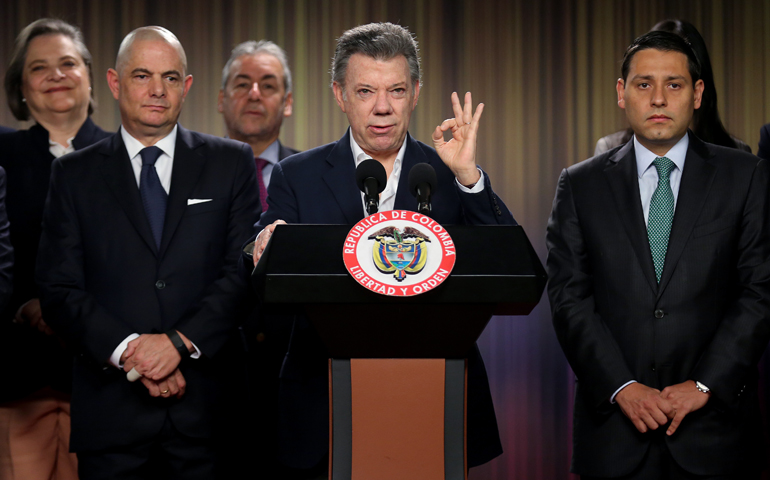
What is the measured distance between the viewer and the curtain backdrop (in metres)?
4.06

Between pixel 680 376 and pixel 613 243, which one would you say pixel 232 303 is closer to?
pixel 613 243

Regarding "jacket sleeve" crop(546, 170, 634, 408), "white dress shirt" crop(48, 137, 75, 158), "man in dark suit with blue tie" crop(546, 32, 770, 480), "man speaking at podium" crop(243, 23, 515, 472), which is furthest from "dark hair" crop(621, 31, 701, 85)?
"white dress shirt" crop(48, 137, 75, 158)

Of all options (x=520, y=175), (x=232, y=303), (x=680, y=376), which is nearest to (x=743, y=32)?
(x=520, y=175)

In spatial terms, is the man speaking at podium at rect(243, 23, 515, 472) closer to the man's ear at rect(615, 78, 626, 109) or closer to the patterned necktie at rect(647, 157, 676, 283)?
the patterned necktie at rect(647, 157, 676, 283)

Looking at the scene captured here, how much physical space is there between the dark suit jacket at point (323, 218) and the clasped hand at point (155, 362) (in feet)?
1.31

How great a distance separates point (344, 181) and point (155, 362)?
72 centimetres

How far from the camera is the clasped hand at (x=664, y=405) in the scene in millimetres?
2035

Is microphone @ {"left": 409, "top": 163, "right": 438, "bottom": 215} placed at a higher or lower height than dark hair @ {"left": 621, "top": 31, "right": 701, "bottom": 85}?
lower

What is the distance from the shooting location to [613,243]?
2.21 meters

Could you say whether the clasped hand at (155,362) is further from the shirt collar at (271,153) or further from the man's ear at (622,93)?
the man's ear at (622,93)

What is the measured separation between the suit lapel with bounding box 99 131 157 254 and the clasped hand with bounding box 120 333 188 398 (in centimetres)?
28

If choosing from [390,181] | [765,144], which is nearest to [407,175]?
[390,181]

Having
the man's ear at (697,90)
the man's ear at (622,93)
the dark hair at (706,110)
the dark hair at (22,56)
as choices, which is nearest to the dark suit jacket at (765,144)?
the dark hair at (706,110)

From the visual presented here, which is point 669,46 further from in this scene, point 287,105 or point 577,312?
point 287,105
